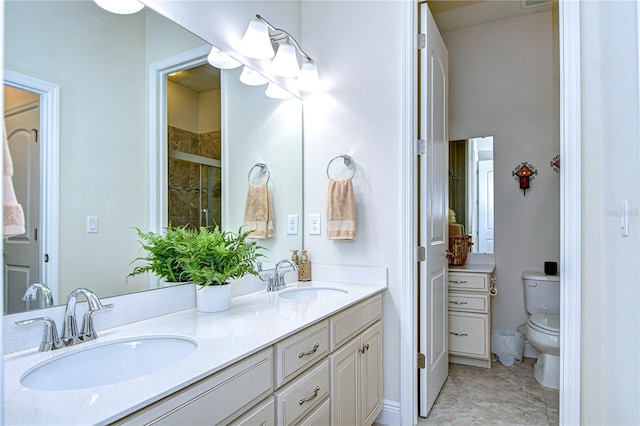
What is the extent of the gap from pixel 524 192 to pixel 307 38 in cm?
212

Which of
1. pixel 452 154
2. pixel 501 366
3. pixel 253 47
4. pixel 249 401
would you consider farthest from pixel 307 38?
pixel 501 366

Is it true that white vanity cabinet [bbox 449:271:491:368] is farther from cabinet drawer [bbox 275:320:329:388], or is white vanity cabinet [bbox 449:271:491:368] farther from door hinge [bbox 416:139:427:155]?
cabinet drawer [bbox 275:320:329:388]

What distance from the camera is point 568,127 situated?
171cm

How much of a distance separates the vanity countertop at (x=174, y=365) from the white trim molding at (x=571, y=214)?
3.07ft

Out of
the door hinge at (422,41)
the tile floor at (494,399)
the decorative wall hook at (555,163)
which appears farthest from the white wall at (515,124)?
the door hinge at (422,41)

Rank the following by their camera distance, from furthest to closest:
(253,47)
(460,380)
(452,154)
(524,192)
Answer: (452,154), (524,192), (460,380), (253,47)

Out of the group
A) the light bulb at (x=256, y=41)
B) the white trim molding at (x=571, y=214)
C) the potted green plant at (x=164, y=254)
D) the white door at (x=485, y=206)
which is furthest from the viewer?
the white door at (x=485, y=206)

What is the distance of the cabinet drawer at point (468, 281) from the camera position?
283 cm

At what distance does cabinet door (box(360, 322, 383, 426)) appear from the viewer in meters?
1.79

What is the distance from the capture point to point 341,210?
2.14 meters

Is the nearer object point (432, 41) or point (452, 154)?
point (432, 41)

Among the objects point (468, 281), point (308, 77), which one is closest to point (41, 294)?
point (308, 77)

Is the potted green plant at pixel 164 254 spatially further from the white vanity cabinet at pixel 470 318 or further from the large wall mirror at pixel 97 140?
the white vanity cabinet at pixel 470 318

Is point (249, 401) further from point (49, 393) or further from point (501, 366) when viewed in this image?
point (501, 366)
